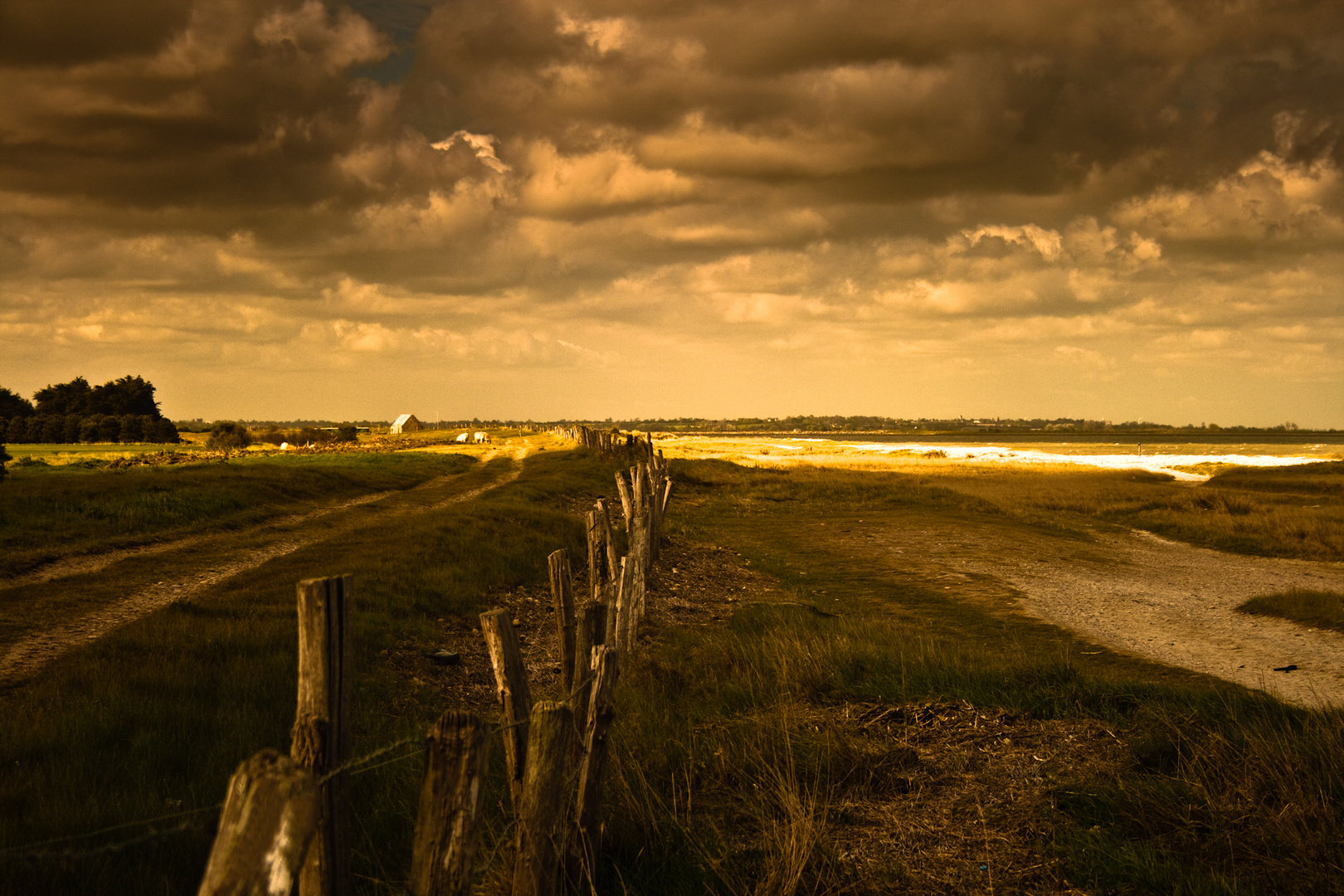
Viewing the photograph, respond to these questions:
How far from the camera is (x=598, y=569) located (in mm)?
9469

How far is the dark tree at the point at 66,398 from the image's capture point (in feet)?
243

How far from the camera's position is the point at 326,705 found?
3.18m

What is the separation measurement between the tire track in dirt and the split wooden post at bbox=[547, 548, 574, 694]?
16.6 ft

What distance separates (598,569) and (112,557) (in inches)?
404

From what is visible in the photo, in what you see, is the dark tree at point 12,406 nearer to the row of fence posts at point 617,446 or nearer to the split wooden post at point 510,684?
the row of fence posts at point 617,446

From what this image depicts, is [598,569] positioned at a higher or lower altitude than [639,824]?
higher

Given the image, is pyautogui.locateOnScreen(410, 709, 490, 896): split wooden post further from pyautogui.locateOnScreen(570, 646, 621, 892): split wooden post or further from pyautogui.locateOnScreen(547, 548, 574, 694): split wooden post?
pyautogui.locateOnScreen(547, 548, 574, 694): split wooden post

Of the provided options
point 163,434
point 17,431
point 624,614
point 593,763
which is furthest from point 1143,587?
point 17,431

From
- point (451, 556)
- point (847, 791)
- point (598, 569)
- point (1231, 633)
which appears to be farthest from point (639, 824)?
point (1231, 633)

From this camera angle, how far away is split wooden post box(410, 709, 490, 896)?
3002mm

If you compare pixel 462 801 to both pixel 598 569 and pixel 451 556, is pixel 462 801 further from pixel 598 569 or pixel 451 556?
pixel 451 556

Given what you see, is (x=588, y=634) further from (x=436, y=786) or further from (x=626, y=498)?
(x=626, y=498)

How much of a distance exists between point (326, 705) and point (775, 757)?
3.50 metres

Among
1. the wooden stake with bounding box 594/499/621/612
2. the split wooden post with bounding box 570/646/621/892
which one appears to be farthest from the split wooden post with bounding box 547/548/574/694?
the split wooden post with bounding box 570/646/621/892
